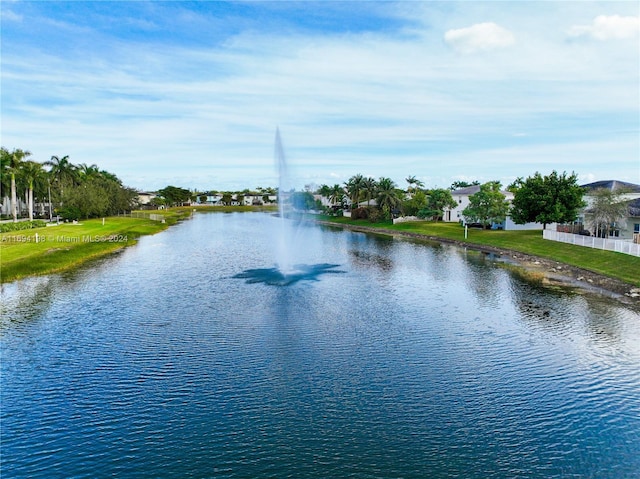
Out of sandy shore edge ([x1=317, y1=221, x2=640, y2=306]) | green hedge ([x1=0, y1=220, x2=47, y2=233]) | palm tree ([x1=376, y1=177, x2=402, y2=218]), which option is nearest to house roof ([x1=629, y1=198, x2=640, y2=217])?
sandy shore edge ([x1=317, y1=221, x2=640, y2=306])

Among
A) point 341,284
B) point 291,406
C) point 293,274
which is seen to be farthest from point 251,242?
point 291,406

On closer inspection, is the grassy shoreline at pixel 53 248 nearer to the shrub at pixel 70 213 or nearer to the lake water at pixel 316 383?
the lake water at pixel 316 383

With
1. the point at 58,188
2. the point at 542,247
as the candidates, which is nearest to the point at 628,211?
the point at 542,247

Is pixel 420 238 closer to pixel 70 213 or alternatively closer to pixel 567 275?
pixel 567 275

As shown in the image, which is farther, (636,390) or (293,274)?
(293,274)

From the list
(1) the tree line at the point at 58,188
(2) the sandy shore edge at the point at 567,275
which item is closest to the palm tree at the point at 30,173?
(1) the tree line at the point at 58,188

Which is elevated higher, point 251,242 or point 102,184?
point 102,184

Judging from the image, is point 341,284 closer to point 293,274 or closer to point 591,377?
point 293,274
